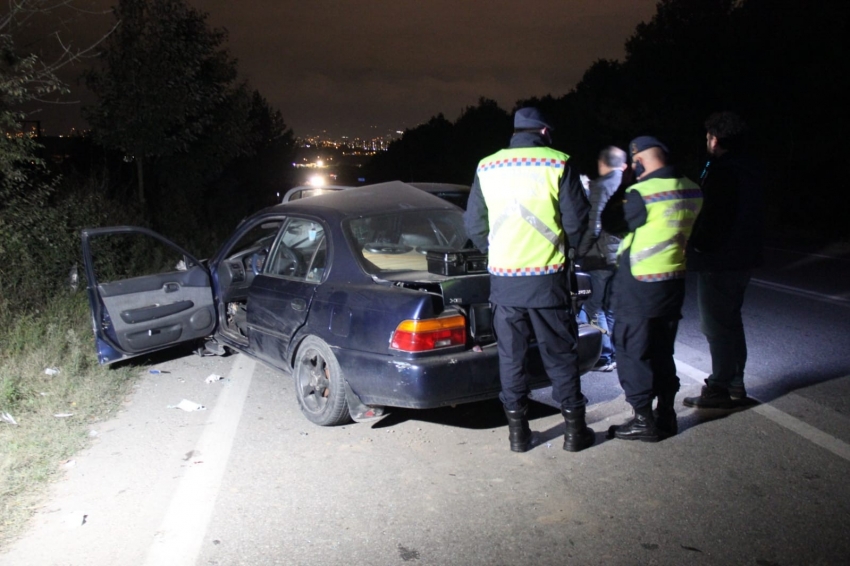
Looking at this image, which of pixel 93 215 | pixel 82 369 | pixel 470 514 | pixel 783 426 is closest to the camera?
pixel 470 514

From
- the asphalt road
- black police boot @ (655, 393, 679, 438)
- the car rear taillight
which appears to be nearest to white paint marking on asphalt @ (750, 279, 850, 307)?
the asphalt road

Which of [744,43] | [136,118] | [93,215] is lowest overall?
[93,215]

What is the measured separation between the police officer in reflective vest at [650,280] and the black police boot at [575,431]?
0.95ft

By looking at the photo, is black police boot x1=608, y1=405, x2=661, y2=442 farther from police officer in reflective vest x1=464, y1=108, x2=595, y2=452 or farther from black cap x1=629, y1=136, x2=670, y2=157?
black cap x1=629, y1=136, x2=670, y2=157

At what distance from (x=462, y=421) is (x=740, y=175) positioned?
2.43 metres

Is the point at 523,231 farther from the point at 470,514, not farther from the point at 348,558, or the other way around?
the point at 348,558

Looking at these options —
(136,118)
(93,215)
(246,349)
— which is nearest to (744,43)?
(136,118)

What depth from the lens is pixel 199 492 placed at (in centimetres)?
418

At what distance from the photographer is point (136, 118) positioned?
51.2 feet

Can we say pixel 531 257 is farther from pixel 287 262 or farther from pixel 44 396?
pixel 44 396

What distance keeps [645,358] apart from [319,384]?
2121 mm

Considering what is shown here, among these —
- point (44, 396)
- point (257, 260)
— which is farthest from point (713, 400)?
point (44, 396)

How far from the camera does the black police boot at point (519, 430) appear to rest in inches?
177

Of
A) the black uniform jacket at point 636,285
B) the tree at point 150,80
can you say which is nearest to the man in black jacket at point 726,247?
the black uniform jacket at point 636,285
